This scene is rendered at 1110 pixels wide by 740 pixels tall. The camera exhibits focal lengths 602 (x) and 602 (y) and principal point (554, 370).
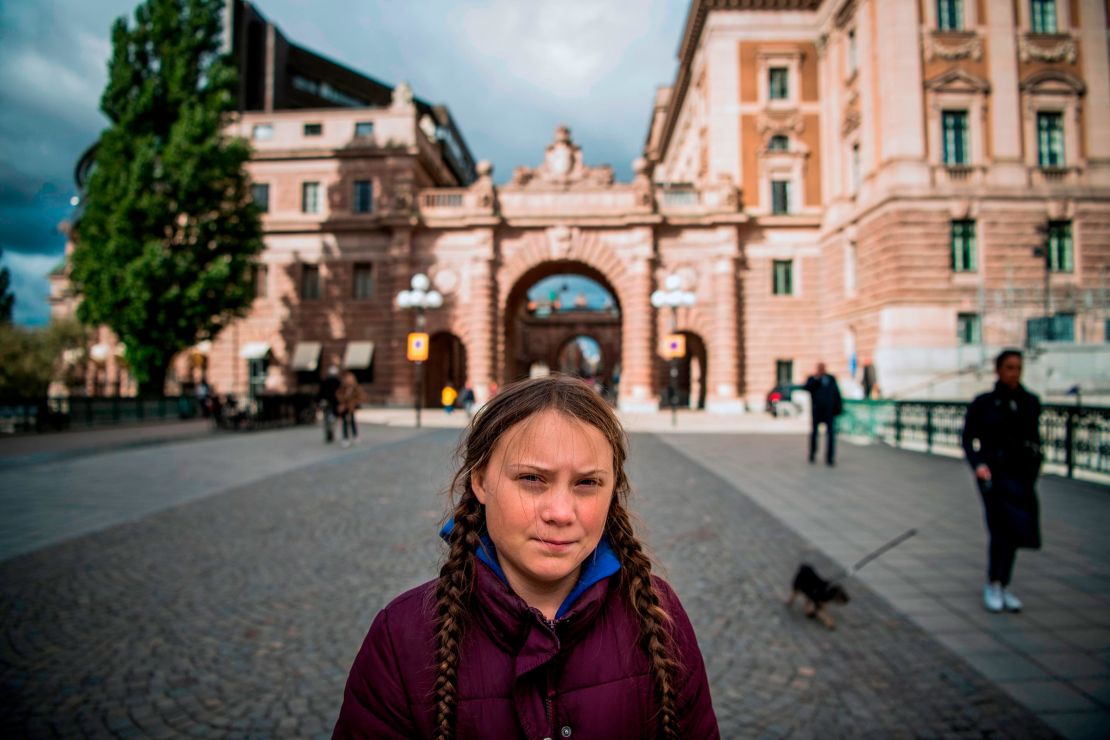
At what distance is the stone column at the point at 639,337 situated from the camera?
28219 millimetres

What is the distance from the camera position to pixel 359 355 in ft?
97.4

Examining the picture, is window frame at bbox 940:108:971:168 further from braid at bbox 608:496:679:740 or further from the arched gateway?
braid at bbox 608:496:679:740

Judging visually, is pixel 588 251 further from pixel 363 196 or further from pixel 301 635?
pixel 301 635

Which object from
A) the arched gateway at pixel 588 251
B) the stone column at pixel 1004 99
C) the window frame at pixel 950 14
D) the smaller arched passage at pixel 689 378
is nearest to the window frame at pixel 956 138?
the stone column at pixel 1004 99

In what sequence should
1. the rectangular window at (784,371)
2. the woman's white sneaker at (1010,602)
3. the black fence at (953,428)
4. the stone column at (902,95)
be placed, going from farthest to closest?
the rectangular window at (784,371)
the stone column at (902,95)
the black fence at (953,428)
the woman's white sneaker at (1010,602)

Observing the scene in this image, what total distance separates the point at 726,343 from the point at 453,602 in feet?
92.9

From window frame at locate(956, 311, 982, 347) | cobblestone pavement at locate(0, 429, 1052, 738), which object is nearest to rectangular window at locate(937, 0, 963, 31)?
window frame at locate(956, 311, 982, 347)

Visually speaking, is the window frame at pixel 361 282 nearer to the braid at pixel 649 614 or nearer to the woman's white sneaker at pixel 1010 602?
the woman's white sneaker at pixel 1010 602

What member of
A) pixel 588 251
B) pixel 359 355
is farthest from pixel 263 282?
pixel 588 251

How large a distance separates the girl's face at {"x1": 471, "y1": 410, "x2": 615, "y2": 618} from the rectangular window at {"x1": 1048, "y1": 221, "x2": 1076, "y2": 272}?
2843 centimetres

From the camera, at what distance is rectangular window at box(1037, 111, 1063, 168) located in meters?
22.9

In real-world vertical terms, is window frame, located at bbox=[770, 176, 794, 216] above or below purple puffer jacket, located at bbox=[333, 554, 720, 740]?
above

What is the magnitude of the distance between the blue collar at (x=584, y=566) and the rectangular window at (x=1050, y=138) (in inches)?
1158

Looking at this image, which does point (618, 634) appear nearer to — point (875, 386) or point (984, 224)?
point (875, 386)
